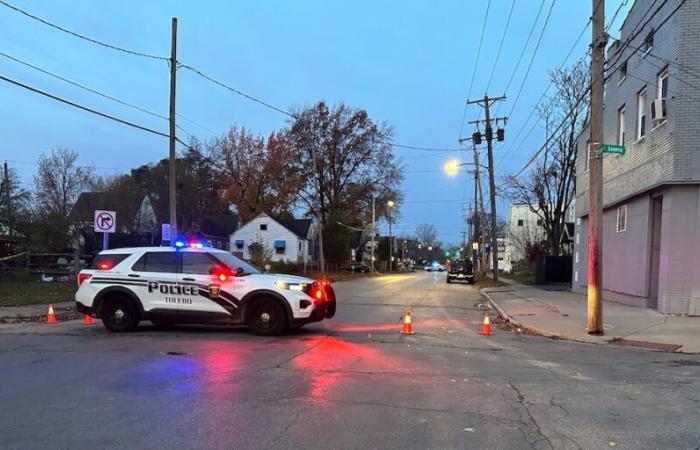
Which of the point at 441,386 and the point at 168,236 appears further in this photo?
the point at 168,236

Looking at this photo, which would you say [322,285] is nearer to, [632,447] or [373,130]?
[632,447]

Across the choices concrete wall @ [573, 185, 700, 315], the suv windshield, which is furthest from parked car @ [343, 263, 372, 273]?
the suv windshield

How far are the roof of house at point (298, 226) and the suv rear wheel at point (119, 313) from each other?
54.4m

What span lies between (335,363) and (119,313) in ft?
19.3

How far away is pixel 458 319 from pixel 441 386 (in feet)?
32.0

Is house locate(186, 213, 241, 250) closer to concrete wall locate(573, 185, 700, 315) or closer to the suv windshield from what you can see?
concrete wall locate(573, 185, 700, 315)

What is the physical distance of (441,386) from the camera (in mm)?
7820

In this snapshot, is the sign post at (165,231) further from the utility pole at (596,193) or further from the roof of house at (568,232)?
the roof of house at (568,232)

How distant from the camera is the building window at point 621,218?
20.8 metres

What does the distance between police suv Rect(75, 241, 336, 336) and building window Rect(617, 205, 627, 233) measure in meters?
12.3

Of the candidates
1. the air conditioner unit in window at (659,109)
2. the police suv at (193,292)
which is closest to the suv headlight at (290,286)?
the police suv at (193,292)

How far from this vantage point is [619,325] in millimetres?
15047

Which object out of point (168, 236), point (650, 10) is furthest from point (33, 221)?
point (650, 10)

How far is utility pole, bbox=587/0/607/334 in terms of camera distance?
45.0 ft
